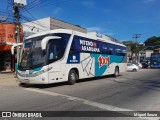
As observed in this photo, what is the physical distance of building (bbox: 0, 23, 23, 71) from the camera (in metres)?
24.2

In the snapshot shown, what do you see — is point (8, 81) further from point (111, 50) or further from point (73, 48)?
point (111, 50)

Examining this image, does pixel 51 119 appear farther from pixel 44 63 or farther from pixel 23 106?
pixel 44 63

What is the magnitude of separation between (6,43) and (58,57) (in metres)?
12.5

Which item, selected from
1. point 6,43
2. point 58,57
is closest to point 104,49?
point 58,57

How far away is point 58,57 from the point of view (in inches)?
516

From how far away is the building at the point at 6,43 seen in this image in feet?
79.4

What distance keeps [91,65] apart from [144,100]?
752 cm

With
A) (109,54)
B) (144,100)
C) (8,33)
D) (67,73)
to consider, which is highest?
(8,33)

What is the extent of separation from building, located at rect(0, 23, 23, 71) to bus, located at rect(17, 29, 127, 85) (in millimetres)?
10199

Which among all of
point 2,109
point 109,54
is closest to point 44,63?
point 2,109

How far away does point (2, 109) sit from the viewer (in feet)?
24.4

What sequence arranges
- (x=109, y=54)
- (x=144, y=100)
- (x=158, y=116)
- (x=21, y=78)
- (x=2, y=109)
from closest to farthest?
(x=158, y=116) < (x=2, y=109) < (x=144, y=100) < (x=21, y=78) < (x=109, y=54)

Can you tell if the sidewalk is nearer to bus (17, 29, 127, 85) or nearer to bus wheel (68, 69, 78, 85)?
bus (17, 29, 127, 85)

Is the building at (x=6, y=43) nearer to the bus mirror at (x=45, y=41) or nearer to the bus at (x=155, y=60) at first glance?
the bus mirror at (x=45, y=41)
